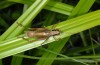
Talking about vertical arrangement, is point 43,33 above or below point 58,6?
below

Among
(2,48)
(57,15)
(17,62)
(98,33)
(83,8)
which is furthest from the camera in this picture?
(98,33)

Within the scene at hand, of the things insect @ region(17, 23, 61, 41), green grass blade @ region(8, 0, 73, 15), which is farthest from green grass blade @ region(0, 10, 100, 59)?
green grass blade @ region(8, 0, 73, 15)

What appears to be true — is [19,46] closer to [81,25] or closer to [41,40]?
[41,40]

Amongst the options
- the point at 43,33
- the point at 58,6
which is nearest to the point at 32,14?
the point at 43,33

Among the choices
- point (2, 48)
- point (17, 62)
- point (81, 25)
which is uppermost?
point (81, 25)

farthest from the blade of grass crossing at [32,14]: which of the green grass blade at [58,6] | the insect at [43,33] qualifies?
the green grass blade at [58,6]

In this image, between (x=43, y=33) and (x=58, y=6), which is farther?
(x=58, y=6)

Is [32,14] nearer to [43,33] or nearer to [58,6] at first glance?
[43,33]

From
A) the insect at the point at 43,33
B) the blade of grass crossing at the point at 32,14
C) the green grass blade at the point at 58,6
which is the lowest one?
the insect at the point at 43,33

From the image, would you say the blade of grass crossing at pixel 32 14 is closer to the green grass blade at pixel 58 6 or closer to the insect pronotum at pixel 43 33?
the insect pronotum at pixel 43 33

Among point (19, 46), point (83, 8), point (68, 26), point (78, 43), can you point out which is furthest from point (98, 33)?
point (19, 46)

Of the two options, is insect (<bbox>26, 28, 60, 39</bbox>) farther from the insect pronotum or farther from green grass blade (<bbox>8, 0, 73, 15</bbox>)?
green grass blade (<bbox>8, 0, 73, 15</bbox>)
